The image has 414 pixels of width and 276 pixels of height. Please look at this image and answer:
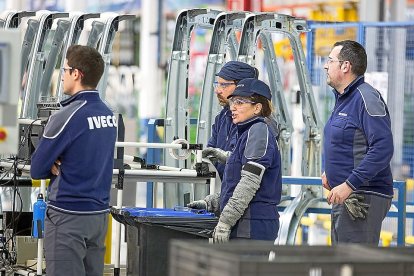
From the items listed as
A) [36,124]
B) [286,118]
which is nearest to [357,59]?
[36,124]

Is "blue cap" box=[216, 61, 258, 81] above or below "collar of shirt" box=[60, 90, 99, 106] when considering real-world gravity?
above

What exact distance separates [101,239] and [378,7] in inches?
406

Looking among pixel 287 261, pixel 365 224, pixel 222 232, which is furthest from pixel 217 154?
pixel 287 261

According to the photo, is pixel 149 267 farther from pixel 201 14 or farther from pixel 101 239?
pixel 201 14

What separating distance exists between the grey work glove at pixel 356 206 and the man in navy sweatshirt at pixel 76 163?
147 cm

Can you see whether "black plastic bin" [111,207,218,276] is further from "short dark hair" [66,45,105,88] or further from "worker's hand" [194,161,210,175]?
"short dark hair" [66,45,105,88]

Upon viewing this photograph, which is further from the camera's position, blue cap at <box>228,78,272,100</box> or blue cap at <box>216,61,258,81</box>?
blue cap at <box>216,61,258,81</box>

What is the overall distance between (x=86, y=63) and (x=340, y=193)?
1.68 meters

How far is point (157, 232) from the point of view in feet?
22.8

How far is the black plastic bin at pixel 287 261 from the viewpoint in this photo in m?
3.62

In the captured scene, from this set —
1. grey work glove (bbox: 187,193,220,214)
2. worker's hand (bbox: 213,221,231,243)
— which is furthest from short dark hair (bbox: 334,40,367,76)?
worker's hand (bbox: 213,221,231,243)

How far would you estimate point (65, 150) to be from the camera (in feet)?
19.6

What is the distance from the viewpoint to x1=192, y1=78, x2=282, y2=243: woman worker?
617 centimetres

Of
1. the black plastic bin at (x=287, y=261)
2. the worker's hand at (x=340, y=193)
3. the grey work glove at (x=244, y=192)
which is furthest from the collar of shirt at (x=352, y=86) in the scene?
the black plastic bin at (x=287, y=261)
